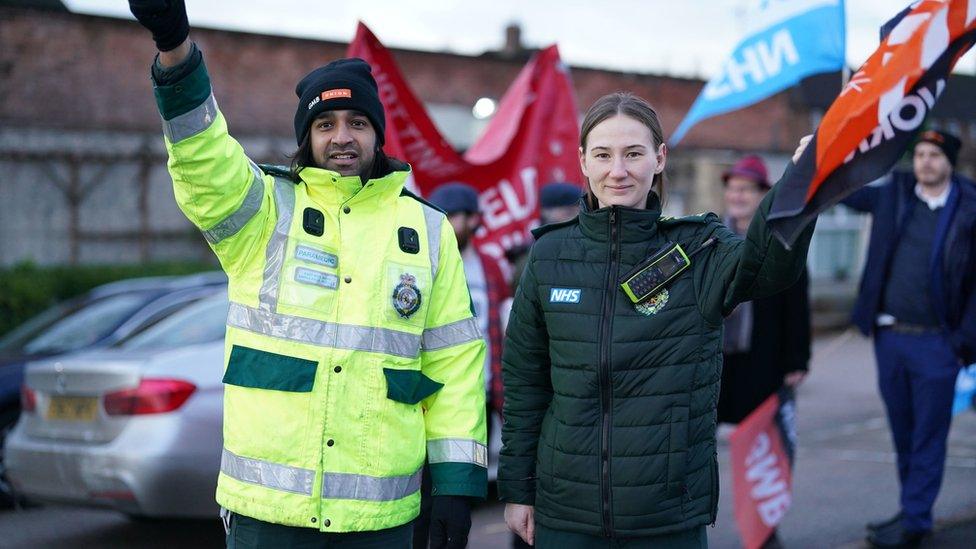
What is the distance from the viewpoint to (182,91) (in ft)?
9.07

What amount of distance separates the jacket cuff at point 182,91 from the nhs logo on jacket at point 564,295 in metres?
1.11

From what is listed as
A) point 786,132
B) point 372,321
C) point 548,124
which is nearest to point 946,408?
point 548,124

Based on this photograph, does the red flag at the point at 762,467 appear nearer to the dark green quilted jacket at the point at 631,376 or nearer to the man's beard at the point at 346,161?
the dark green quilted jacket at the point at 631,376

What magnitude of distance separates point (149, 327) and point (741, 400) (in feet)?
13.2

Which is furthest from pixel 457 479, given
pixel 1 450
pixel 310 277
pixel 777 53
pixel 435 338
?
pixel 1 450

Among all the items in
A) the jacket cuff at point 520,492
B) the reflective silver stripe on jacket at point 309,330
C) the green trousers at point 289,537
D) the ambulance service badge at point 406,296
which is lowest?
the green trousers at point 289,537

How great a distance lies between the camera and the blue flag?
6.07m

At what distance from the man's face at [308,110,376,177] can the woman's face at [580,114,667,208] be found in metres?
0.66

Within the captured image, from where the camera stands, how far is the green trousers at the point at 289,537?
3.04 meters

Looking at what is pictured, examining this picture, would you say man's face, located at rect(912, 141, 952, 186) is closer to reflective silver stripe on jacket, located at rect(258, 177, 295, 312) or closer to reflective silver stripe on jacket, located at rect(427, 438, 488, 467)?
reflective silver stripe on jacket, located at rect(427, 438, 488, 467)

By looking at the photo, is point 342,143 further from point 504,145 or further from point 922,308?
point 504,145

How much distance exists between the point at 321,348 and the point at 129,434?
131 inches

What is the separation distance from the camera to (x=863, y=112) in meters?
2.65

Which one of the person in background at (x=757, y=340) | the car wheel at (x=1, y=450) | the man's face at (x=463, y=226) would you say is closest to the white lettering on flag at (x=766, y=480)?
the person in background at (x=757, y=340)
